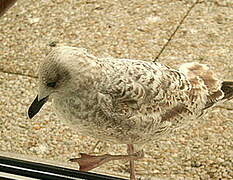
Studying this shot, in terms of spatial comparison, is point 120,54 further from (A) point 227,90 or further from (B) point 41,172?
(B) point 41,172

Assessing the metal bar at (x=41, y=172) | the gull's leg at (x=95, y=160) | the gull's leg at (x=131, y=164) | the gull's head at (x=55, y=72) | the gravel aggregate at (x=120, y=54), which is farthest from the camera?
the gravel aggregate at (x=120, y=54)

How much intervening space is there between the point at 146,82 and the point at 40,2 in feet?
11.0

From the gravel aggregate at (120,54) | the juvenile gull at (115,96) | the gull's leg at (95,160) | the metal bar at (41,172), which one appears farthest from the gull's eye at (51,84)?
the gravel aggregate at (120,54)

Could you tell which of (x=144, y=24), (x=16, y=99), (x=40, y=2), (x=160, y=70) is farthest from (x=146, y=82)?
(x=40, y=2)

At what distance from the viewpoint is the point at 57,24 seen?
5.88 meters

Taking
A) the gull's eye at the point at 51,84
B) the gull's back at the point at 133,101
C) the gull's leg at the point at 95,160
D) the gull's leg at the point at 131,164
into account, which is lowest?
the gull's leg at the point at 131,164

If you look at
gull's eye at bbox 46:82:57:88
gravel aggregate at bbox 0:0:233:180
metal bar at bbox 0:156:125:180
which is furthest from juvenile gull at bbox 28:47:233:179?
gravel aggregate at bbox 0:0:233:180

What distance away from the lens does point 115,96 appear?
10.2 ft

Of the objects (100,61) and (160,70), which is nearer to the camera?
(100,61)

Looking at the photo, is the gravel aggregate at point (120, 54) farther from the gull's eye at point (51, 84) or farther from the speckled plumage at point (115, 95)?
the gull's eye at point (51, 84)

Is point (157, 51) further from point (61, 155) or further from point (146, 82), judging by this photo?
point (146, 82)

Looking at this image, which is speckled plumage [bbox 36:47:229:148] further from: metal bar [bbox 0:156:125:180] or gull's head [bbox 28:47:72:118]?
metal bar [bbox 0:156:125:180]

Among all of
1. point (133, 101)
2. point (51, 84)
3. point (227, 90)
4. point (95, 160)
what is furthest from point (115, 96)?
point (227, 90)

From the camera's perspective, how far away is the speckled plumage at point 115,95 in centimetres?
303
